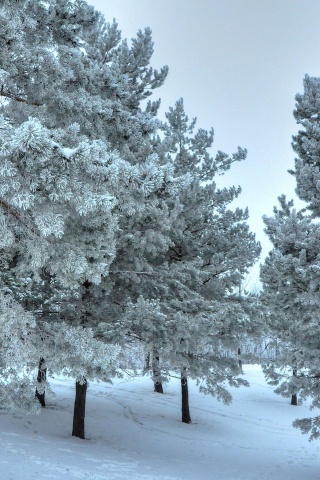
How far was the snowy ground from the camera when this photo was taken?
7.64 metres

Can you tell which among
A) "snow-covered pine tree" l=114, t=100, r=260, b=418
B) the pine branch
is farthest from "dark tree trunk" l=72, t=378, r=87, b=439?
the pine branch

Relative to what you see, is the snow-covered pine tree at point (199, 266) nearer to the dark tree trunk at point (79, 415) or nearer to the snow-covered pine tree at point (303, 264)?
the snow-covered pine tree at point (303, 264)

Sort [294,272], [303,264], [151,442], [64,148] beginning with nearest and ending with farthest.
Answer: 1. [64,148]
2. [303,264]
3. [294,272]
4. [151,442]

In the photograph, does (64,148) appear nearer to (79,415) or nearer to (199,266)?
(199,266)

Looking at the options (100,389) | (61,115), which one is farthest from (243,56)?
(61,115)

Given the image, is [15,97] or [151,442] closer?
[15,97]

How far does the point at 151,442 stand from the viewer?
11445 mm

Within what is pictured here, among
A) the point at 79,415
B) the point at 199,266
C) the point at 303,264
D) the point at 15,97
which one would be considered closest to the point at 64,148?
the point at 15,97

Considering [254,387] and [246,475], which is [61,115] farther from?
[254,387]

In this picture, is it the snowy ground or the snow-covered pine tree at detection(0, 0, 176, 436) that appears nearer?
the snow-covered pine tree at detection(0, 0, 176, 436)

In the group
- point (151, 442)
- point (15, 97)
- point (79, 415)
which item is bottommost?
point (151, 442)

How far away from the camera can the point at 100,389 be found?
19.0m

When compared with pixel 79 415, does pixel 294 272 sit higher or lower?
higher

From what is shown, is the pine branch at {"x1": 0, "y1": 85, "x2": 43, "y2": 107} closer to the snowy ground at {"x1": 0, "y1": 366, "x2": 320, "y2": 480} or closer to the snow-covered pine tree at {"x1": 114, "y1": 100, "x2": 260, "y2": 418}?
the snow-covered pine tree at {"x1": 114, "y1": 100, "x2": 260, "y2": 418}
